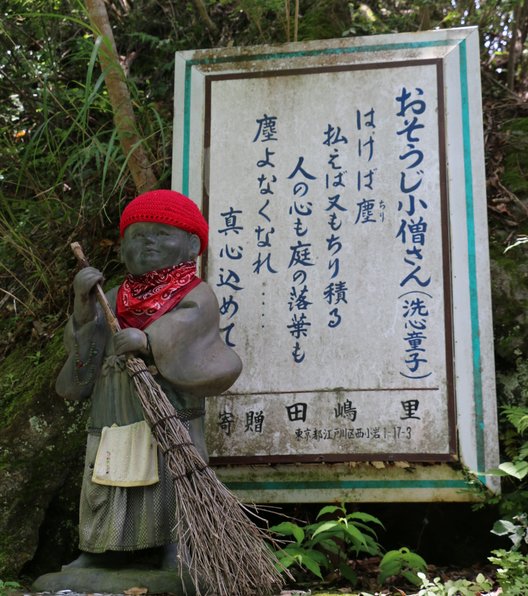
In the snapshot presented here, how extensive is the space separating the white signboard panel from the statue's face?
2.32 ft

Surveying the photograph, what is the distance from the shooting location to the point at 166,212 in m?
3.85

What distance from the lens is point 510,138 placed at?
543 centimetres

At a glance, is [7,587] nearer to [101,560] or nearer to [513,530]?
[101,560]

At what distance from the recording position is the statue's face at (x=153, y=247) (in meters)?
3.85

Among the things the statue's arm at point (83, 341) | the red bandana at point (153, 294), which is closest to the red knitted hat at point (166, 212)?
the red bandana at point (153, 294)

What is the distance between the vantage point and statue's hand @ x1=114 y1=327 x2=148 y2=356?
3578 millimetres

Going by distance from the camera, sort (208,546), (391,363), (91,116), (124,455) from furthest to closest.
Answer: (91,116)
(391,363)
(124,455)
(208,546)

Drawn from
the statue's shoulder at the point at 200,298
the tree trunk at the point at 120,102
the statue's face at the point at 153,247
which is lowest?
the statue's shoulder at the point at 200,298

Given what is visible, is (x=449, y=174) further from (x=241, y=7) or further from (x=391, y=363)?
Result: (x=241, y=7)

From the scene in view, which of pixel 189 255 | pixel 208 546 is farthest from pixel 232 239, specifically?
pixel 208 546

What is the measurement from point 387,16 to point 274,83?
2.16 m

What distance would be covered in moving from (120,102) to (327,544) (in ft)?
9.25

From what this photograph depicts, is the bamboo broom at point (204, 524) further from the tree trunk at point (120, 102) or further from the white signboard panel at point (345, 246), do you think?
the tree trunk at point (120, 102)

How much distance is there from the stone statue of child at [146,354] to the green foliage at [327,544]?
1.67 ft
